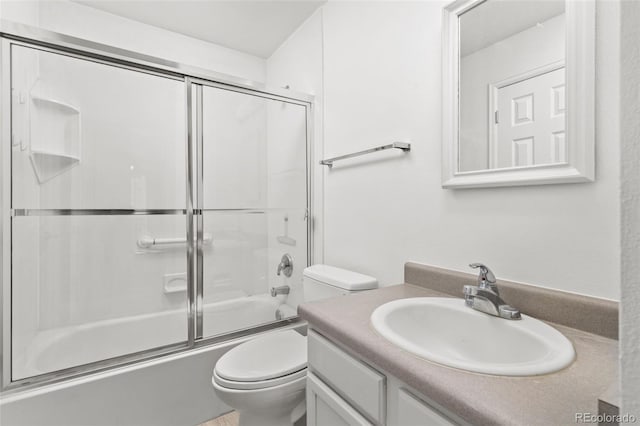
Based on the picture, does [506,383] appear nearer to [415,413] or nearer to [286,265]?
[415,413]

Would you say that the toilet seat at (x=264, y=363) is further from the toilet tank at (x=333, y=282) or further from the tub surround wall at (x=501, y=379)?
the tub surround wall at (x=501, y=379)

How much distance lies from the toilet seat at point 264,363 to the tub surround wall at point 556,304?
0.74 m

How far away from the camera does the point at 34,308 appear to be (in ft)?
4.80

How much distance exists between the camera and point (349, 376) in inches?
32.3

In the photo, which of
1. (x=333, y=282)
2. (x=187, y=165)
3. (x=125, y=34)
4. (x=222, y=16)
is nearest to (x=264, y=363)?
(x=333, y=282)

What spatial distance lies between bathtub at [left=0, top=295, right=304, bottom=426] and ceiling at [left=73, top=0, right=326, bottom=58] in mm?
1921

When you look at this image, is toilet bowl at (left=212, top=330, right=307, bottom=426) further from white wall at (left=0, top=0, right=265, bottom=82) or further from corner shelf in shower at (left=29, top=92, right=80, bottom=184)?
white wall at (left=0, top=0, right=265, bottom=82)

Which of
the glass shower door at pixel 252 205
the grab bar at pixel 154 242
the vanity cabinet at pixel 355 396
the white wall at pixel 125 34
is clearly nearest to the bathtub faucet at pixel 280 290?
the glass shower door at pixel 252 205

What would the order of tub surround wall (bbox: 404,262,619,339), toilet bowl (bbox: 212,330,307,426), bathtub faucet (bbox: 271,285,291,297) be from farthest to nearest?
bathtub faucet (bbox: 271,285,291,297), toilet bowl (bbox: 212,330,307,426), tub surround wall (bbox: 404,262,619,339)

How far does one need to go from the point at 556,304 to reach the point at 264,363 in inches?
45.8

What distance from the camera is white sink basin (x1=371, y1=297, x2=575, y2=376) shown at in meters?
0.64

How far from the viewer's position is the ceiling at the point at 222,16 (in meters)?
1.97

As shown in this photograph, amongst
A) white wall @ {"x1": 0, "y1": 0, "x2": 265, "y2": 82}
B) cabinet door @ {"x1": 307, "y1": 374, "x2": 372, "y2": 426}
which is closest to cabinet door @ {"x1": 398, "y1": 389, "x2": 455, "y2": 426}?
cabinet door @ {"x1": 307, "y1": 374, "x2": 372, "y2": 426}

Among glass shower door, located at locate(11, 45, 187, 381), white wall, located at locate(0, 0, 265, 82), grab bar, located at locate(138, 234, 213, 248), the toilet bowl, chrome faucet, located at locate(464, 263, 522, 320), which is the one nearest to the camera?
chrome faucet, located at locate(464, 263, 522, 320)
